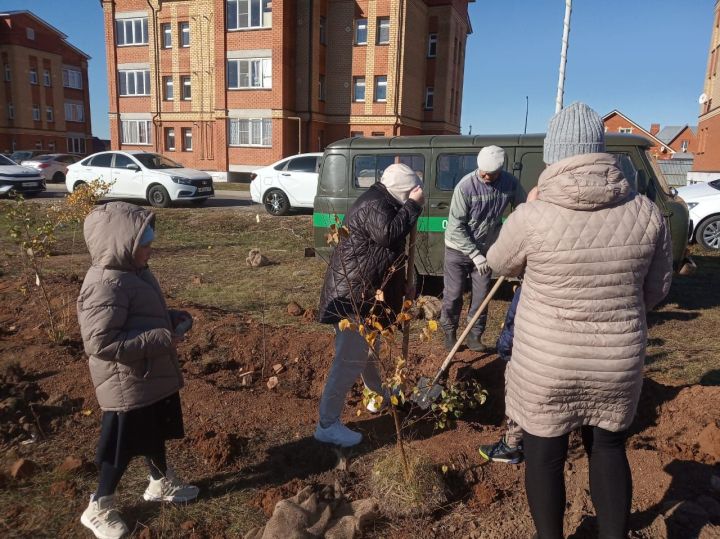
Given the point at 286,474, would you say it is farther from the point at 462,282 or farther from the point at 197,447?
the point at 462,282

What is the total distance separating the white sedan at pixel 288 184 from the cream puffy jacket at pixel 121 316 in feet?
38.5

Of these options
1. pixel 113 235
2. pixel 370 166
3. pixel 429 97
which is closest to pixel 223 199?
pixel 370 166

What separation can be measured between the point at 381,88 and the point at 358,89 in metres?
1.27

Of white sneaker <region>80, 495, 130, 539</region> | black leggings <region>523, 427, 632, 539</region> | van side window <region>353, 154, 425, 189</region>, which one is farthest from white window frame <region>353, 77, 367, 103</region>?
black leggings <region>523, 427, 632, 539</region>

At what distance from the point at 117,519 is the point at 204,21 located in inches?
1147

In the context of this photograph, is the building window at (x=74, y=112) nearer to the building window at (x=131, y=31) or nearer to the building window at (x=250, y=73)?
the building window at (x=131, y=31)

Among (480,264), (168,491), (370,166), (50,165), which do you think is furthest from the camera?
(50,165)

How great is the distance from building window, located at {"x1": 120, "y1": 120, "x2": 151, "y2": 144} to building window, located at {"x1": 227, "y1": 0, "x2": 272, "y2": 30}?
7513 mm

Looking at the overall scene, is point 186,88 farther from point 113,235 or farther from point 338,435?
point 113,235

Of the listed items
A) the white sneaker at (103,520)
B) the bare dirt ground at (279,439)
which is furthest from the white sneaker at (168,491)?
the white sneaker at (103,520)

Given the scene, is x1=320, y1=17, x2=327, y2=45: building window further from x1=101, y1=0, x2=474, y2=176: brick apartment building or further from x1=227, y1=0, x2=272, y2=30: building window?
x1=227, y1=0, x2=272, y2=30: building window

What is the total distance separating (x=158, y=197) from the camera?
15250 mm

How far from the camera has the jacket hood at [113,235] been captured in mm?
2246

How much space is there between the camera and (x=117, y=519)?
8.08 feet
